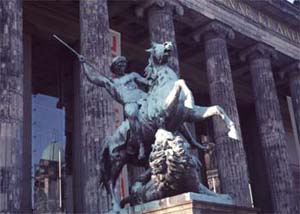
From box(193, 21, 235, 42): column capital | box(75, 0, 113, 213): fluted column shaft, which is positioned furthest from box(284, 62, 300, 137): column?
box(75, 0, 113, 213): fluted column shaft

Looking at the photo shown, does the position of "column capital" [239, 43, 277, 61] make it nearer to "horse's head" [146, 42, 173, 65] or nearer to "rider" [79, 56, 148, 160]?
"rider" [79, 56, 148, 160]

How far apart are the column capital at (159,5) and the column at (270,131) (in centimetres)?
607

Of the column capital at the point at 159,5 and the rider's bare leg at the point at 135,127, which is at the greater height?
the column capital at the point at 159,5

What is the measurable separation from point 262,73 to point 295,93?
3869mm

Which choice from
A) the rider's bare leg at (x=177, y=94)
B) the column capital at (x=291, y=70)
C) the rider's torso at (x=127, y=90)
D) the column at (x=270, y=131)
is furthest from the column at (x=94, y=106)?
the column capital at (x=291, y=70)

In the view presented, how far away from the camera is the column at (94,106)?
15531mm

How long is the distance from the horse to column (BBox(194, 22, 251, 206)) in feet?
41.7

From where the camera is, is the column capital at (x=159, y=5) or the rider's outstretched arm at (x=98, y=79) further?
the column capital at (x=159, y=5)

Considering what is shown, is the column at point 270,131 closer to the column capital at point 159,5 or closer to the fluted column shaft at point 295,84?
the fluted column shaft at point 295,84

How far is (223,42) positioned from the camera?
23.9 metres

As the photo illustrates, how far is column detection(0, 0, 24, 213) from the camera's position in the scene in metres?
14.1

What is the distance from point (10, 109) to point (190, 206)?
32.4 feet

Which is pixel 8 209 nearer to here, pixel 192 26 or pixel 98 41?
pixel 98 41

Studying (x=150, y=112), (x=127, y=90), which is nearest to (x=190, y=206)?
(x=150, y=112)
